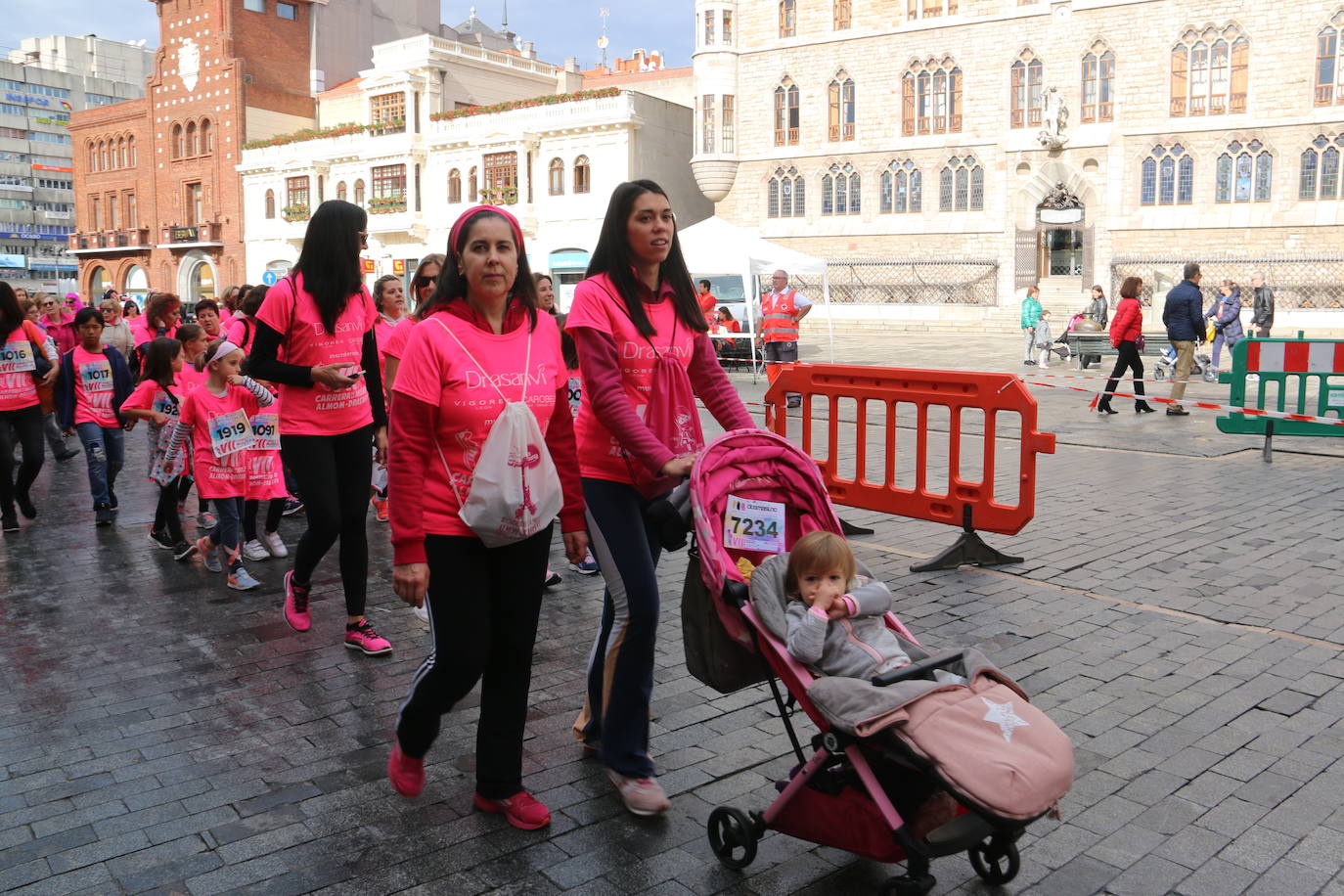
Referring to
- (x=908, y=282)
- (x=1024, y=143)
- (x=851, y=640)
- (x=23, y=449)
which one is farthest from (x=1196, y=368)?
(x=851, y=640)

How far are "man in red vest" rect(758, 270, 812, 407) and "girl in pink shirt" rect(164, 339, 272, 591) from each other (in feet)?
35.3

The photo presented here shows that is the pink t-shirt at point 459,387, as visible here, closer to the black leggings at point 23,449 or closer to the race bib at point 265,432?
the race bib at point 265,432

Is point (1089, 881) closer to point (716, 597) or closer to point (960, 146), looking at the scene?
point (716, 597)

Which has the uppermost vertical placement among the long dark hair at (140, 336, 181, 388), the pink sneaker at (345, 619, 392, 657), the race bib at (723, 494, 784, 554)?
the long dark hair at (140, 336, 181, 388)

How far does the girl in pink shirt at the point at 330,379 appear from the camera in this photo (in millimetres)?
5094

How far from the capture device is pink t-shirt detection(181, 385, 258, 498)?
6738 millimetres

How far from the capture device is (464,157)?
4775 cm

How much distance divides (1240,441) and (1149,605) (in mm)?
7511

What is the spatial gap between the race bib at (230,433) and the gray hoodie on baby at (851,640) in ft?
15.5

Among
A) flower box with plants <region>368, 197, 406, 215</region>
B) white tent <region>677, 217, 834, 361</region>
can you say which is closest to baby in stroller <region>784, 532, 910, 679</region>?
white tent <region>677, 217, 834, 361</region>

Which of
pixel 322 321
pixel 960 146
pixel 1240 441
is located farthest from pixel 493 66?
pixel 322 321

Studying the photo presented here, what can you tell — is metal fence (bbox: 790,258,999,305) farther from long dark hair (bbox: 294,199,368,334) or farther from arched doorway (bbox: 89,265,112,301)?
arched doorway (bbox: 89,265,112,301)

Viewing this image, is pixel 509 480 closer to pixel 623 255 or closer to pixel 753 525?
pixel 753 525

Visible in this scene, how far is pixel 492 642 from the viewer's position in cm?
350
